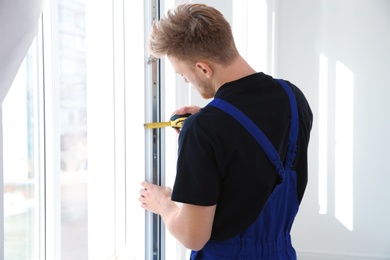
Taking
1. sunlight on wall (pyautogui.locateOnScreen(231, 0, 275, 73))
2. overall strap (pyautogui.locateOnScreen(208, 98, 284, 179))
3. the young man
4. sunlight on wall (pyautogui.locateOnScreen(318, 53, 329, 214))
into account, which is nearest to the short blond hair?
the young man

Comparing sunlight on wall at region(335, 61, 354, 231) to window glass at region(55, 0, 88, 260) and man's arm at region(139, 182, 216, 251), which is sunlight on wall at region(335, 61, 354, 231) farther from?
man's arm at region(139, 182, 216, 251)

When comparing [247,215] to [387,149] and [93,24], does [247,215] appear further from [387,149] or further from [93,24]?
[387,149]

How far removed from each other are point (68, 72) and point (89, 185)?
45 centimetres

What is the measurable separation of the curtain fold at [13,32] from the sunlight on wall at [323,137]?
10.7 ft

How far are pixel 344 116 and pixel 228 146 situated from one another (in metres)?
2.85

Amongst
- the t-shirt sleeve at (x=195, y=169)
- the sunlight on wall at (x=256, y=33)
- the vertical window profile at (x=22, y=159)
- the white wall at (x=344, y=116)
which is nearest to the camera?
the t-shirt sleeve at (x=195, y=169)

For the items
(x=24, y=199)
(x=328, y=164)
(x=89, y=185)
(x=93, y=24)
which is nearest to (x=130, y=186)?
(x=89, y=185)

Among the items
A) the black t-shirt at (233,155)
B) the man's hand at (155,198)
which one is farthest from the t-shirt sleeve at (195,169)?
the man's hand at (155,198)

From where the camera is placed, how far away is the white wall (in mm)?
3590

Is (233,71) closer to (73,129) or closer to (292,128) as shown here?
(292,128)

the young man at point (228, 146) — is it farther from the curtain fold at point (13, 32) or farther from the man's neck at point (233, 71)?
the curtain fold at point (13, 32)

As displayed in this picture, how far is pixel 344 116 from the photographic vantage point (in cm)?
365

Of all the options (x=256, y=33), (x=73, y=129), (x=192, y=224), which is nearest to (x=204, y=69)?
(x=192, y=224)

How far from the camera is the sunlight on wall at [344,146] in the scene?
143 inches
